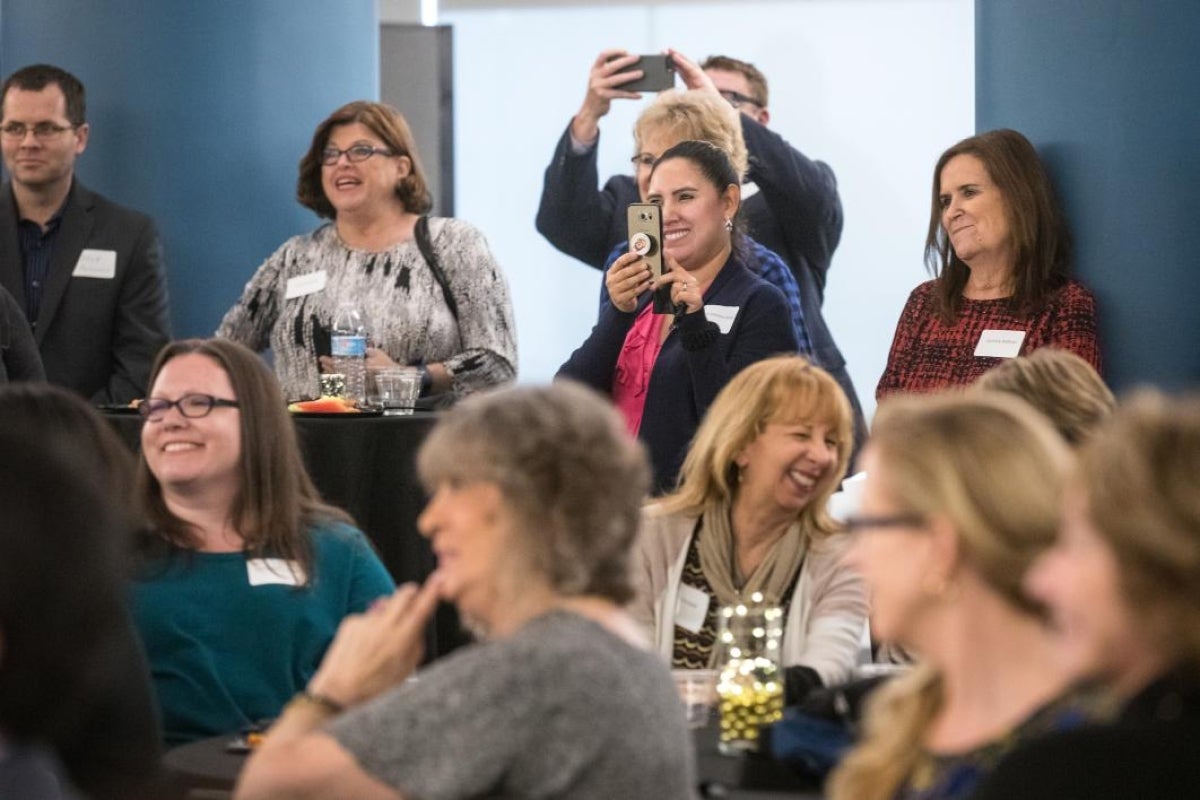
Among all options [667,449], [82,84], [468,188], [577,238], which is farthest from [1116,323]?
[468,188]

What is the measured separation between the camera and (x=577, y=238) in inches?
234

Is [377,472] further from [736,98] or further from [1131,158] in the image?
[1131,158]

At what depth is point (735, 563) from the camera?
3.79m

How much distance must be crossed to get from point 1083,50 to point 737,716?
267cm

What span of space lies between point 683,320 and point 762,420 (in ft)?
2.98

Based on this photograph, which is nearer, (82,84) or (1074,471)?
(1074,471)

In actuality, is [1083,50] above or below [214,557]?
above

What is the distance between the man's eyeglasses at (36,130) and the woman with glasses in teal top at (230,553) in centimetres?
259

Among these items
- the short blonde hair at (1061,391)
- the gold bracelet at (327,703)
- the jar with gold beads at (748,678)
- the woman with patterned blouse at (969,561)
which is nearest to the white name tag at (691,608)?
the jar with gold beads at (748,678)

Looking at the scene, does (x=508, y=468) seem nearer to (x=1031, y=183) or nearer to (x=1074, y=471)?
(x=1074, y=471)

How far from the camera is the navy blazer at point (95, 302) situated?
20.2 feet

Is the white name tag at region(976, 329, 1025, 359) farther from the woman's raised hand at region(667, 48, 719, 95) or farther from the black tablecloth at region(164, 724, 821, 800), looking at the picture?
the black tablecloth at region(164, 724, 821, 800)

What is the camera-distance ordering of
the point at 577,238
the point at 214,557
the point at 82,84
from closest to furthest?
1. the point at 214,557
2. the point at 577,238
3. the point at 82,84

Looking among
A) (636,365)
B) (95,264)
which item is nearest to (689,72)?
(636,365)
